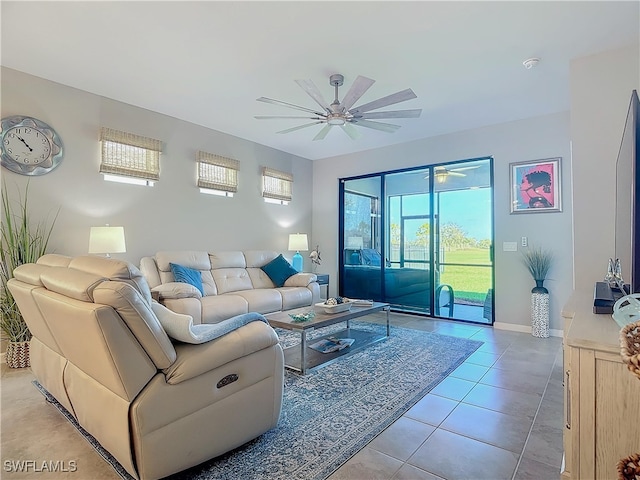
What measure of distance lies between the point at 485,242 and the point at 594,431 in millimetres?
3900

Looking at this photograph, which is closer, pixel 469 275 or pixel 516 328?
pixel 516 328

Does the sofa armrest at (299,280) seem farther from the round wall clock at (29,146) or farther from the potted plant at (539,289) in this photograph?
the round wall clock at (29,146)

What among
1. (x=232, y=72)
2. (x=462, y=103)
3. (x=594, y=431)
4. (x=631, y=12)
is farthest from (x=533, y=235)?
(x=232, y=72)

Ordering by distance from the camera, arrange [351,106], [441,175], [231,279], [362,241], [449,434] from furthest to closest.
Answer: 1. [362,241]
2. [441,175]
3. [231,279]
4. [351,106]
5. [449,434]

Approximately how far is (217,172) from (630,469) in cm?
490

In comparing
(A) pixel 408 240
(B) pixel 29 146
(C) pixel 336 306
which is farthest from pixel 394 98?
(B) pixel 29 146

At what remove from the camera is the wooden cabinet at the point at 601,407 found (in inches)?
43.1

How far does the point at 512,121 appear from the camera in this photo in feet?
14.4

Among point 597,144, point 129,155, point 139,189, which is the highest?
point 129,155

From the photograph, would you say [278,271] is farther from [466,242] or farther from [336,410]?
[336,410]

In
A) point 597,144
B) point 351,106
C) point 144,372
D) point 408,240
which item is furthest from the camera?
point 408,240

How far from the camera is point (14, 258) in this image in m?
3.03

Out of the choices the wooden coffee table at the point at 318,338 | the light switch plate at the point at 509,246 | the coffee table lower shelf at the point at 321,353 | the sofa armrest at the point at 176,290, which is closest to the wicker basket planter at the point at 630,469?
the wooden coffee table at the point at 318,338

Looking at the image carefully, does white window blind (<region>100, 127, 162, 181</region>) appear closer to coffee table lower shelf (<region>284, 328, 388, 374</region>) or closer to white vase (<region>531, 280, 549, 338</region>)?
coffee table lower shelf (<region>284, 328, 388, 374</region>)
